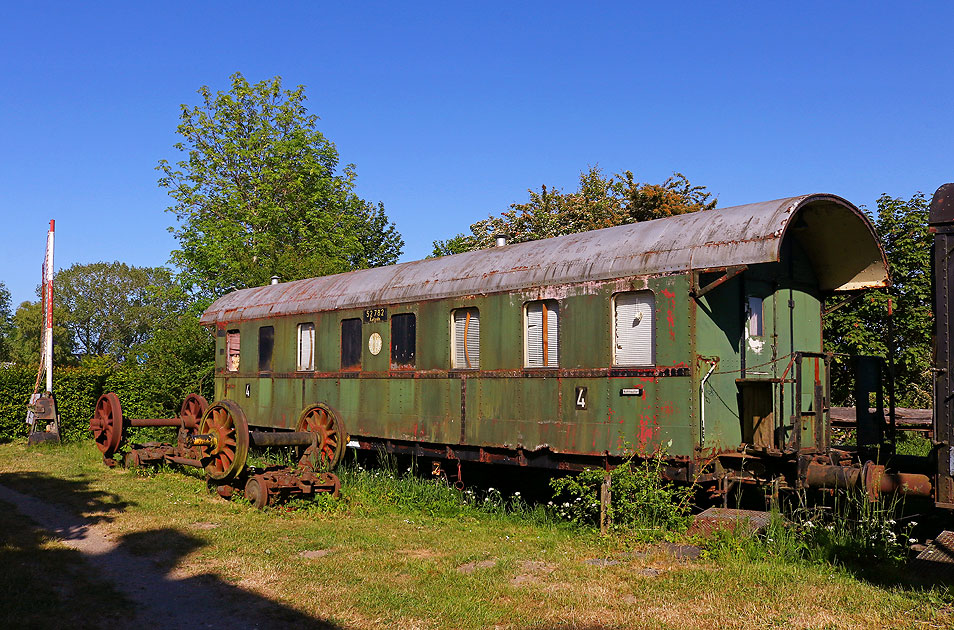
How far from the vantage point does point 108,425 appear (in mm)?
14383

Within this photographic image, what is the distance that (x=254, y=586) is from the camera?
22.7 ft

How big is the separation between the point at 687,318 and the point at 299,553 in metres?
4.87

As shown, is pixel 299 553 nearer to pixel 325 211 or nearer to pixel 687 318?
pixel 687 318

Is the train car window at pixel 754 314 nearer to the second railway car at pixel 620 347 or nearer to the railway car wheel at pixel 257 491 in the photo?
the second railway car at pixel 620 347

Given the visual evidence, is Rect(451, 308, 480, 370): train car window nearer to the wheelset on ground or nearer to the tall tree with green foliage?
the wheelset on ground

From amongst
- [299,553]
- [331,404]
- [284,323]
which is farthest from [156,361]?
[299,553]

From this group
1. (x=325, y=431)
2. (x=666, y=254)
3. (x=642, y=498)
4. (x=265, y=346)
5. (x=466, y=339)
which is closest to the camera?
(x=642, y=498)

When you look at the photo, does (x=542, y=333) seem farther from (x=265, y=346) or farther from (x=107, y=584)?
(x=265, y=346)

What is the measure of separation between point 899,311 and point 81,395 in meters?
18.5

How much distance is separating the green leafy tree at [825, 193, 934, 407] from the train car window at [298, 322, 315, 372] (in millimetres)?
9314

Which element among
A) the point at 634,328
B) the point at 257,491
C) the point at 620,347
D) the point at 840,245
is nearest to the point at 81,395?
the point at 257,491

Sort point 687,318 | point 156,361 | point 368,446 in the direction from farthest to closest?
point 156,361, point 368,446, point 687,318

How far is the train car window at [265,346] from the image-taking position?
604 inches

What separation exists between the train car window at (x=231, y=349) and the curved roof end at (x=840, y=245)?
11.3 metres
